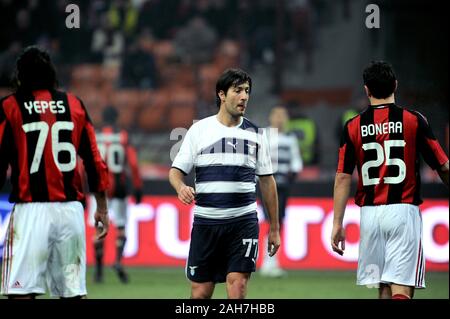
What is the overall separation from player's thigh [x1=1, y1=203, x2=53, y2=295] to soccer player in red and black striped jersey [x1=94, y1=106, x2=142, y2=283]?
266 inches

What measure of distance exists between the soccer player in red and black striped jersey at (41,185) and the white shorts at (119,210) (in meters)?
7.09

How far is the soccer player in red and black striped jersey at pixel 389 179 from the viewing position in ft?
24.7

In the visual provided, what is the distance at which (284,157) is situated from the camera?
14.9 meters

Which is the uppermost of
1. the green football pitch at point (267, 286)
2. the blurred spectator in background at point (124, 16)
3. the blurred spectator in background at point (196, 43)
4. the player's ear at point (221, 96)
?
the blurred spectator in background at point (124, 16)

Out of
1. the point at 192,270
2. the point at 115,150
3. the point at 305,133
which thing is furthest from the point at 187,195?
the point at 305,133

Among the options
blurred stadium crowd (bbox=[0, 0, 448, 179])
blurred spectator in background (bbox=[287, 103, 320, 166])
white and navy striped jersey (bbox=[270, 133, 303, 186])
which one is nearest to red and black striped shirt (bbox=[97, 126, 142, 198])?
white and navy striped jersey (bbox=[270, 133, 303, 186])

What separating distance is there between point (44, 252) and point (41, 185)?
1.37ft

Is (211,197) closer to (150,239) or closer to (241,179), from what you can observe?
(241,179)

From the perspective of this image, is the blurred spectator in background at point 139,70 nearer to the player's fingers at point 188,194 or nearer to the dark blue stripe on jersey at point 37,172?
the player's fingers at point 188,194

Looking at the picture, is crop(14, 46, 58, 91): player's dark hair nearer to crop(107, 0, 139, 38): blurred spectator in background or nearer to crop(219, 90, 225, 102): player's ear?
crop(219, 90, 225, 102): player's ear

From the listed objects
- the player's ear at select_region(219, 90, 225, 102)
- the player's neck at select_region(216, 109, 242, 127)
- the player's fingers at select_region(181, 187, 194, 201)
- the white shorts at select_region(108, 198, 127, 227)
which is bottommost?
the white shorts at select_region(108, 198, 127, 227)

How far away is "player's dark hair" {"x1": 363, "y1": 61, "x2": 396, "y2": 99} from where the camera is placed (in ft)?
24.9

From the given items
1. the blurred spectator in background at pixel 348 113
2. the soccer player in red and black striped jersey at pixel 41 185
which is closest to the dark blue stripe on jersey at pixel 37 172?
the soccer player in red and black striped jersey at pixel 41 185

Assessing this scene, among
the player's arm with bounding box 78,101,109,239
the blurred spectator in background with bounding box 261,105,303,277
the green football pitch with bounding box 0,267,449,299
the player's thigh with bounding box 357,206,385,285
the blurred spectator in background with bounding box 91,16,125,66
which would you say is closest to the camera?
the player's arm with bounding box 78,101,109,239
